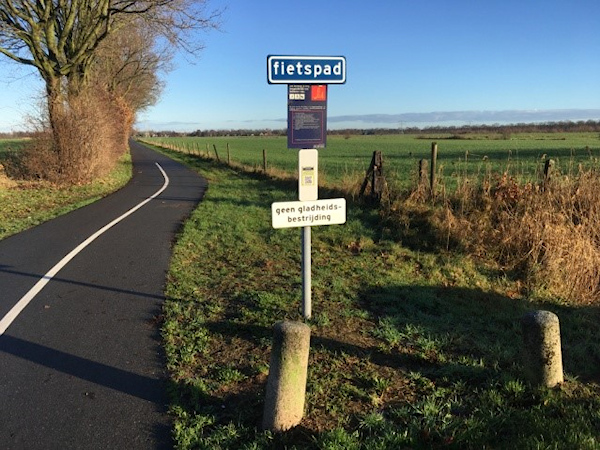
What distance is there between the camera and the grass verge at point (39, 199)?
11.2m

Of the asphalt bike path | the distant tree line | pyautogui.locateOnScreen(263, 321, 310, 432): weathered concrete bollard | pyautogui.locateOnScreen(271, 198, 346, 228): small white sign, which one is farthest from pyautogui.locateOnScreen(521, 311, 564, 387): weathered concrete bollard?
the distant tree line

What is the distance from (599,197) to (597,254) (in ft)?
4.72

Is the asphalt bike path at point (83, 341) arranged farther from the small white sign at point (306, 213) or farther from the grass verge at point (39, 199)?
the grass verge at point (39, 199)

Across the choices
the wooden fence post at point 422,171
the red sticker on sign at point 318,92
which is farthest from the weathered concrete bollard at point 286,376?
the wooden fence post at point 422,171

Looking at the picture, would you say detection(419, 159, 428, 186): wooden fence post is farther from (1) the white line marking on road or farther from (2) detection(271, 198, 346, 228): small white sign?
(1) the white line marking on road

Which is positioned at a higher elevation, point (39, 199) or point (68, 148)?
point (68, 148)

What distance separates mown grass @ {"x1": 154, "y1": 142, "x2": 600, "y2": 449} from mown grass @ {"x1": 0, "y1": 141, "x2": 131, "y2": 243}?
18.5 ft

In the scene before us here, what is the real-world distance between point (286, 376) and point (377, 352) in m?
1.53

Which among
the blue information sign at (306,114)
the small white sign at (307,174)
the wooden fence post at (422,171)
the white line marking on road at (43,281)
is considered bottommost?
the white line marking on road at (43,281)

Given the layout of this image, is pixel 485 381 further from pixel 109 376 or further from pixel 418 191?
pixel 418 191

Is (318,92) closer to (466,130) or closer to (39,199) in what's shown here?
(39,199)

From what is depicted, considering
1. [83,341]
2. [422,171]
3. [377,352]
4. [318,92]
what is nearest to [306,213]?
[318,92]

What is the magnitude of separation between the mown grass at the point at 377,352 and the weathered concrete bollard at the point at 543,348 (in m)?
0.13

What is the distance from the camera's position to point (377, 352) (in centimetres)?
432
